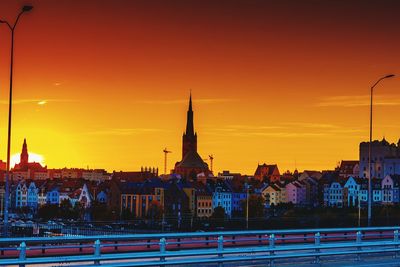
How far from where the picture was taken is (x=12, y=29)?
3575 cm

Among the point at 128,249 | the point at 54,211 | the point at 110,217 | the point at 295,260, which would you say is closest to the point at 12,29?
the point at 128,249

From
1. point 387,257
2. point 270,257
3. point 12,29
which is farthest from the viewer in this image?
point 12,29

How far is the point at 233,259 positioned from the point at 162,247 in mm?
2237

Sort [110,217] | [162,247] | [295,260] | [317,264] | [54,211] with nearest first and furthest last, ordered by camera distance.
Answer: [162,247] → [317,264] → [295,260] → [110,217] → [54,211]

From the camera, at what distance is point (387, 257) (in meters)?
31.9

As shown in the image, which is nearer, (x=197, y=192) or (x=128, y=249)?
(x=128, y=249)

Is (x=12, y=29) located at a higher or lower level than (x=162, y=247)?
higher

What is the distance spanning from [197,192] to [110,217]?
1402 inches

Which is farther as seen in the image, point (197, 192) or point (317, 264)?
point (197, 192)

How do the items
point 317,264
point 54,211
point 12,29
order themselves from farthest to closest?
point 54,211, point 12,29, point 317,264

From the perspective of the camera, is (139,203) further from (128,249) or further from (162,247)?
(162,247)

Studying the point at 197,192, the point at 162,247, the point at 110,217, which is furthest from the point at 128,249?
the point at 197,192

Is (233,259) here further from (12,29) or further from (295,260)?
(12,29)

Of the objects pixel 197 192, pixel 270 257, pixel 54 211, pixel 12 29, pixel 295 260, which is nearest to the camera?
pixel 270 257
